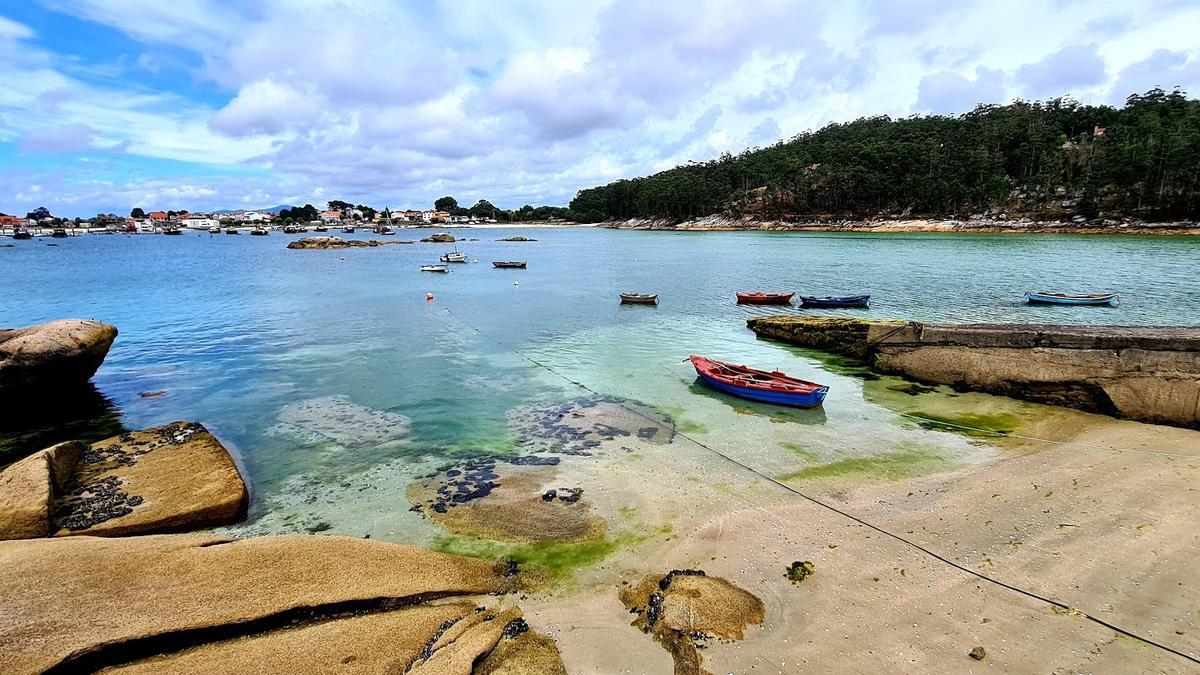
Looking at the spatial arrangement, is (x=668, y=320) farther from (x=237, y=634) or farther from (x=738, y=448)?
(x=237, y=634)

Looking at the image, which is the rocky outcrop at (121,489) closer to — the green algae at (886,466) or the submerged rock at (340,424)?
the submerged rock at (340,424)

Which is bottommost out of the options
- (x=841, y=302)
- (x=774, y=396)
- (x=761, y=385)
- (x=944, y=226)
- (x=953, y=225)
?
(x=774, y=396)

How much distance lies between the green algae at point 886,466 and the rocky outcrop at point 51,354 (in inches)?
891

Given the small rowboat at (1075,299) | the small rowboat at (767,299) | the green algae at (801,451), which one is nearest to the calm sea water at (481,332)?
the green algae at (801,451)

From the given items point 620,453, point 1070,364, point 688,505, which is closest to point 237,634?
point 688,505

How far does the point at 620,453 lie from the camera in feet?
45.7

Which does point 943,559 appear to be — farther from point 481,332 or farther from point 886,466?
point 481,332

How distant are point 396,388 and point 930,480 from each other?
1752cm

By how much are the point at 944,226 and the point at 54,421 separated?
137271 millimetres

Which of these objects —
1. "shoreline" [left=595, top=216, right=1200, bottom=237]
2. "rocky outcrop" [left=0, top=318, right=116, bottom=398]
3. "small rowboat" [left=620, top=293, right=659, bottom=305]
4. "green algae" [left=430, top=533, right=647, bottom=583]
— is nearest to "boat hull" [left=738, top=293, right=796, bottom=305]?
"small rowboat" [left=620, top=293, right=659, bottom=305]

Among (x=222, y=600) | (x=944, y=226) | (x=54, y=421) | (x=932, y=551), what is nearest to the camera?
(x=222, y=600)

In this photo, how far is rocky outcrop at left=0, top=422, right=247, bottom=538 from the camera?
31.1ft

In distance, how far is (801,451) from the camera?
1387 centimetres

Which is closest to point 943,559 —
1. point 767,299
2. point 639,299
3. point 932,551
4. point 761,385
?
point 932,551
